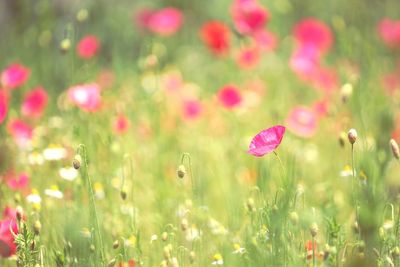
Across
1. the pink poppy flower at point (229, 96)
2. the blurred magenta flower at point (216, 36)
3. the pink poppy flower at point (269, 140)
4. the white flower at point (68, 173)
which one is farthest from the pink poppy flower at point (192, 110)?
the pink poppy flower at point (269, 140)

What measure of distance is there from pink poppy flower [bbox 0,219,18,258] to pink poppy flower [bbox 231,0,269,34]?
1.31m

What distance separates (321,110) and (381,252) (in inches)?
41.8

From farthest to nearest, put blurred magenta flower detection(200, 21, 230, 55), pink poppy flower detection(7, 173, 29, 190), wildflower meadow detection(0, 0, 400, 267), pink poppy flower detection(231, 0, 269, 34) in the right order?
1. blurred magenta flower detection(200, 21, 230, 55)
2. pink poppy flower detection(231, 0, 269, 34)
3. pink poppy flower detection(7, 173, 29, 190)
4. wildflower meadow detection(0, 0, 400, 267)

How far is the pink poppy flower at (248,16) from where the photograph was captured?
115 inches

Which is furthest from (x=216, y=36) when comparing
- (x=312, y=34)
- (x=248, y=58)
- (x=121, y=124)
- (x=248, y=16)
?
(x=121, y=124)

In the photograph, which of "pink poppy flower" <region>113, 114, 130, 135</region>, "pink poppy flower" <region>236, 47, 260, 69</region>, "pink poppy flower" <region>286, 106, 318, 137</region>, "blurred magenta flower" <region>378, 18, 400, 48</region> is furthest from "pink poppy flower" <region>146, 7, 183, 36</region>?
"pink poppy flower" <region>113, 114, 130, 135</region>

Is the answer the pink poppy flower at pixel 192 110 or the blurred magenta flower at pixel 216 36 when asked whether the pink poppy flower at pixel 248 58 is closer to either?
the blurred magenta flower at pixel 216 36

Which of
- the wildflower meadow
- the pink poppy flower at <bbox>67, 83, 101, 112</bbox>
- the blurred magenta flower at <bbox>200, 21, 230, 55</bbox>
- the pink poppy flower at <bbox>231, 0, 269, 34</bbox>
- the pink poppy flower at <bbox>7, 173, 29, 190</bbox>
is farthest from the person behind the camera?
the blurred magenta flower at <bbox>200, 21, 230, 55</bbox>

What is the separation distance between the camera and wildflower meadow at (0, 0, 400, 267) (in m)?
1.81

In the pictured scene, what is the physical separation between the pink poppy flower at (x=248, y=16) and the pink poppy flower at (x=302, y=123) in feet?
1.23

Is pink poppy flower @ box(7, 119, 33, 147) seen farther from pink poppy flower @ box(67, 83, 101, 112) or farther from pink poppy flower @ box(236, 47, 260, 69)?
pink poppy flower @ box(236, 47, 260, 69)

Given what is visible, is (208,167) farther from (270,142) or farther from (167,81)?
(270,142)

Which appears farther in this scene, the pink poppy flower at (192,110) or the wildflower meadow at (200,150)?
the pink poppy flower at (192,110)

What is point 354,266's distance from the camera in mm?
1557
